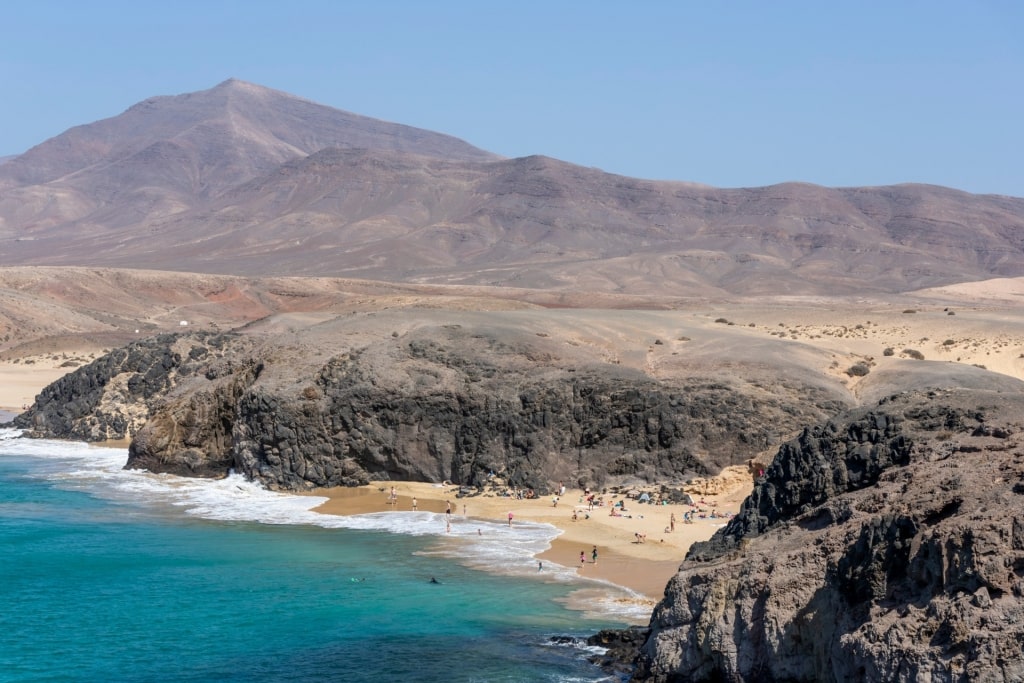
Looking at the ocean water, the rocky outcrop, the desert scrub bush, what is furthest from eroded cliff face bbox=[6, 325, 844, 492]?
the rocky outcrop

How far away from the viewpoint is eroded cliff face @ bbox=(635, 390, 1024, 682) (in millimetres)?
14258

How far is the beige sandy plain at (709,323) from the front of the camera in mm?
31328

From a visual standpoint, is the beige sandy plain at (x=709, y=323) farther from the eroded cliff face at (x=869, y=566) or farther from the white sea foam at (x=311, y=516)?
the eroded cliff face at (x=869, y=566)

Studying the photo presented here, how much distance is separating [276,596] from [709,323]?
139 feet

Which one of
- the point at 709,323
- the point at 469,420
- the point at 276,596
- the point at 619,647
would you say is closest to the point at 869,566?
the point at 619,647

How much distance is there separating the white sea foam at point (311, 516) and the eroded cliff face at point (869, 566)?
19.8 feet

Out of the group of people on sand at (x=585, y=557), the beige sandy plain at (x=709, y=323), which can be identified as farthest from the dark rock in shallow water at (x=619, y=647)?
the group of people on sand at (x=585, y=557)

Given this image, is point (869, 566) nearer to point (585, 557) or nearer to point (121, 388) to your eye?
point (585, 557)

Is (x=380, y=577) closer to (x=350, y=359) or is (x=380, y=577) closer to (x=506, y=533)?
(x=506, y=533)

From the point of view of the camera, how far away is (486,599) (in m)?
27.0

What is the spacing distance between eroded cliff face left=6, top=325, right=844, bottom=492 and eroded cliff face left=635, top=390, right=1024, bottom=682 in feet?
59.4

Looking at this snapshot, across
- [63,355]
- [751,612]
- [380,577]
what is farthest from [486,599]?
[63,355]

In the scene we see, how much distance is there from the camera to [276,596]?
2734 cm

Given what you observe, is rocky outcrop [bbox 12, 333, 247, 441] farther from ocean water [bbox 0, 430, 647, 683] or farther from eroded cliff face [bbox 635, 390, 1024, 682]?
eroded cliff face [bbox 635, 390, 1024, 682]
